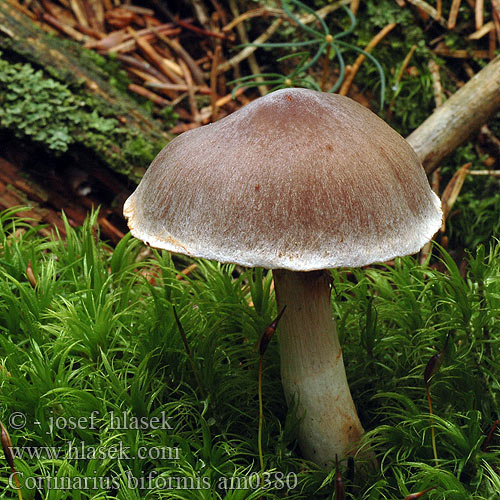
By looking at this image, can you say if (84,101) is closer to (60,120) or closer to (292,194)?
(60,120)

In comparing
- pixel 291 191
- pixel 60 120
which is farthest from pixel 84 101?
pixel 291 191

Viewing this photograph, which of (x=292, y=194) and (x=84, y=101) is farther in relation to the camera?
(x=84, y=101)

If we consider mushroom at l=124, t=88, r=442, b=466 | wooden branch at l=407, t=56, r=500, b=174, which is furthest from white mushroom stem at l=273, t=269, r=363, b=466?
wooden branch at l=407, t=56, r=500, b=174

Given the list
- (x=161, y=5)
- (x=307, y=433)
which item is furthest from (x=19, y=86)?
(x=307, y=433)

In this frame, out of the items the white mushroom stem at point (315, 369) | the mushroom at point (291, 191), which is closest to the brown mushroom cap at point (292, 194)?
the mushroom at point (291, 191)

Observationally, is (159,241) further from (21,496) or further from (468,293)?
(468,293)
